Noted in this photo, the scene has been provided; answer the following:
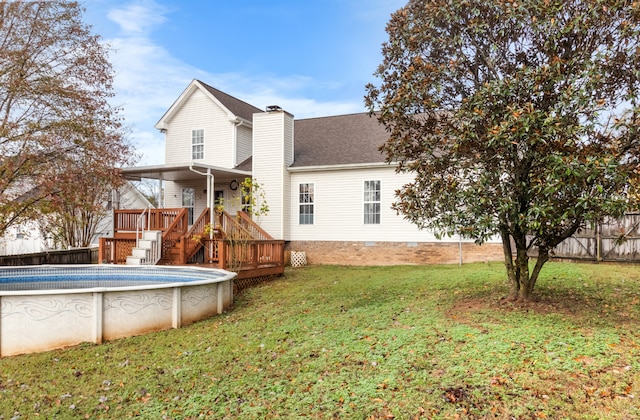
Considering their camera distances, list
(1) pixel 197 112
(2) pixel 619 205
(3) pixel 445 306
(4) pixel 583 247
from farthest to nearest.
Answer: (1) pixel 197 112, (4) pixel 583 247, (3) pixel 445 306, (2) pixel 619 205

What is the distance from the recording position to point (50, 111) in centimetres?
1204

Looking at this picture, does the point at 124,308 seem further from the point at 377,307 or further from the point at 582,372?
the point at 582,372

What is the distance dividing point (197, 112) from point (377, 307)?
1377 cm

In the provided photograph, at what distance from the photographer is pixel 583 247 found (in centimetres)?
1482

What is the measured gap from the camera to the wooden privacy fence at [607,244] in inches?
558

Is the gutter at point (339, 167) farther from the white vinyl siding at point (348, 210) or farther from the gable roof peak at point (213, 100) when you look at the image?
the gable roof peak at point (213, 100)

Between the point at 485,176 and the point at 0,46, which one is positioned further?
the point at 0,46

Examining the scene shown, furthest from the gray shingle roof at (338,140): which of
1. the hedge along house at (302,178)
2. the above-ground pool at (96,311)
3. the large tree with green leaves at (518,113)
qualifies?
the above-ground pool at (96,311)

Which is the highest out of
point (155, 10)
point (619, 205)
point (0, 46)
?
point (155, 10)

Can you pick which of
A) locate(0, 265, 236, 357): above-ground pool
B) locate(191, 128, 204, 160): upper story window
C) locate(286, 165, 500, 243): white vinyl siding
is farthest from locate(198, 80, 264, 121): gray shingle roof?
locate(0, 265, 236, 357): above-ground pool

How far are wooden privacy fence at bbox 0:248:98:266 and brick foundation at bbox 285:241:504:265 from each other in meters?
8.62

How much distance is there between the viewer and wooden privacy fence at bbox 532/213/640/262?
14.2 m

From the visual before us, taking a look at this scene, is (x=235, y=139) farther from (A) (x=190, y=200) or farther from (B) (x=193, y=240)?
(B) (x=193, y=240)

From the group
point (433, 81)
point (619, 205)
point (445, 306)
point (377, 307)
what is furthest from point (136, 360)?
point (619, 205)
